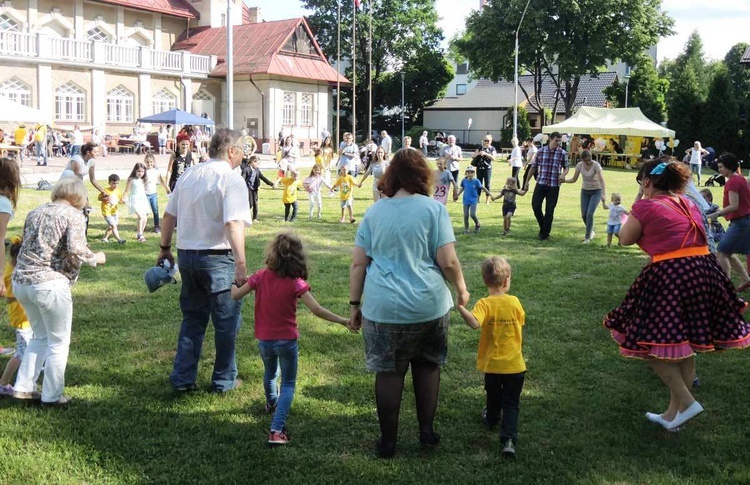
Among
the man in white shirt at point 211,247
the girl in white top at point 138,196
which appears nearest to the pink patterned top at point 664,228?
the man in white shirt at point 211,247

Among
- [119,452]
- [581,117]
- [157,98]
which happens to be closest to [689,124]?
[581,117]

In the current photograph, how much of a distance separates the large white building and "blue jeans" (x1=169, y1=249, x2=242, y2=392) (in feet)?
112

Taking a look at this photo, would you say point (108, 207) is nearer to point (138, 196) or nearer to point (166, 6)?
point (138, 196)

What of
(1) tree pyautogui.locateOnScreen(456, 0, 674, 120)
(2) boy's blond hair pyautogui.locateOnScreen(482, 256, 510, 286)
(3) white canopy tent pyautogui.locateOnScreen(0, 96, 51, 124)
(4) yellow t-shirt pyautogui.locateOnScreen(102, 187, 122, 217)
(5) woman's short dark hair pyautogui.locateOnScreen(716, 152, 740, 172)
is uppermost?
(1) tree pyautogui.locateOnScreen(456, 0, 674, 120)

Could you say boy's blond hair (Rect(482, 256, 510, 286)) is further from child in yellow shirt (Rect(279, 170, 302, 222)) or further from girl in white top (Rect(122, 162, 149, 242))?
child in yellow shirt (Rect(279, 170, 302, 222))

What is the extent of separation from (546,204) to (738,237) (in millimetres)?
5065

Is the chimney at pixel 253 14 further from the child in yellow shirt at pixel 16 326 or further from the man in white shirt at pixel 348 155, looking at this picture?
the child in yellow shirt at pixel 16 326

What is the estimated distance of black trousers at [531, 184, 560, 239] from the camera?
43.3 ft

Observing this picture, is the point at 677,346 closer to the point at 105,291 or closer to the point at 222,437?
the point at 222,437

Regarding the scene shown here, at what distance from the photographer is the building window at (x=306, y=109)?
4741cm

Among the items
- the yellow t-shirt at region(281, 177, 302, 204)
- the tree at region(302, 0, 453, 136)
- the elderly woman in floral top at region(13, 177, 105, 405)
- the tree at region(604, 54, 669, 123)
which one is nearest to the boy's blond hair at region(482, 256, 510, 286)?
the elderly woman in floral top at region(13, 177, 105, 405)

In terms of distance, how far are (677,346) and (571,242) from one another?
902 cm

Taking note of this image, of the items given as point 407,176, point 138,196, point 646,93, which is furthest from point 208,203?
point 646,93

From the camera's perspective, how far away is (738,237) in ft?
28.1
